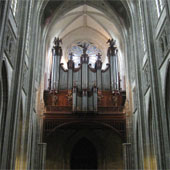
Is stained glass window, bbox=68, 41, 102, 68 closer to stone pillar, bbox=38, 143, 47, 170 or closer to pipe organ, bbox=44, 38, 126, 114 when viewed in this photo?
pipe organ, bbox=44, 38, 126, 114

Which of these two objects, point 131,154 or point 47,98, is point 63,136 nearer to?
point 47,98

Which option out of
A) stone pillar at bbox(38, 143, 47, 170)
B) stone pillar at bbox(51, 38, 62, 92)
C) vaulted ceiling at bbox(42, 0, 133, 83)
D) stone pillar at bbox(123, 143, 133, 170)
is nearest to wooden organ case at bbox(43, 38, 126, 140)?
stone pillar at bbox(51, 38, 62, 92)

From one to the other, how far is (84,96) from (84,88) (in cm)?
115

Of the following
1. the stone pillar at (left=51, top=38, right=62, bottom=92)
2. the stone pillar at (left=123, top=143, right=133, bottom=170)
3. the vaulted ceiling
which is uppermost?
the vaulted ceiling

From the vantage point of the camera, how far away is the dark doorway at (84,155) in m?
22.6

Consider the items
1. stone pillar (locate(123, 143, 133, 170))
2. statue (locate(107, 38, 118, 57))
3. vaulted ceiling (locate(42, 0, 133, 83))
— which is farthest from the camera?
statue (locate(107, 38, 118, 57))

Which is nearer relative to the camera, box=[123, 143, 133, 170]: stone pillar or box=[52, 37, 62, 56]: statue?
box=[123, 143, 133, 170]: stone pillar

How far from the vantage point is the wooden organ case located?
2022 centimetres

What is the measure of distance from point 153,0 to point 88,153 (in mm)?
13222

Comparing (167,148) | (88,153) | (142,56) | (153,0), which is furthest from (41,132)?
(153,0)

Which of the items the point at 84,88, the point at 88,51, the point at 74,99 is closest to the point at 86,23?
the point at 88,51

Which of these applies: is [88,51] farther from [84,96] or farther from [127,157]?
[127,157]

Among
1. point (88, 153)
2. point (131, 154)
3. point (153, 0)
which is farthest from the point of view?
point (88, 153)

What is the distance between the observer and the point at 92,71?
23.4m
